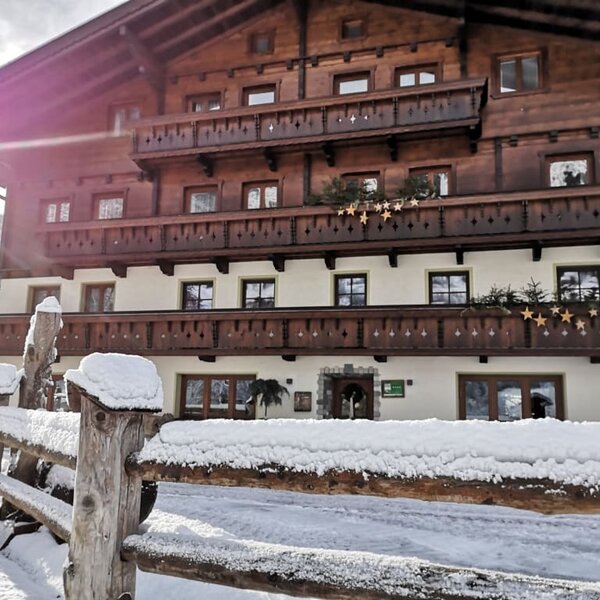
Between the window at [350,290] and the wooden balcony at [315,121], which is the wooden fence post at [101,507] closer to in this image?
the window at [350,290]

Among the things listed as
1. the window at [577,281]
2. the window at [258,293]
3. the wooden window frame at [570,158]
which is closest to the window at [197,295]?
the window at [258,293]

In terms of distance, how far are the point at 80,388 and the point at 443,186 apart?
572 inches

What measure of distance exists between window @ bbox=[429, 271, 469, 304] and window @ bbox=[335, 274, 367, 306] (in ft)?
5.92

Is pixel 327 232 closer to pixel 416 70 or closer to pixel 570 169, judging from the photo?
pixel 416 70

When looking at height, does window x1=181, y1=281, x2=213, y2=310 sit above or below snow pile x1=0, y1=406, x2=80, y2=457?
above

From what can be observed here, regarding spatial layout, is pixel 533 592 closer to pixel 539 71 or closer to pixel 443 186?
pixel 443 186

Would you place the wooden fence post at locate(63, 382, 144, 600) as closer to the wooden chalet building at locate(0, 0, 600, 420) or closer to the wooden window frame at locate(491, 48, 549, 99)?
the wooden chalet building at locate(0, 0, 600, 420)

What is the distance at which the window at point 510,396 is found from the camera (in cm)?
1374

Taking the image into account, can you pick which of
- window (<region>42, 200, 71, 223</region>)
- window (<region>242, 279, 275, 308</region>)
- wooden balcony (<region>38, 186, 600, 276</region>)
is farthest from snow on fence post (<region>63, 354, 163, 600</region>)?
window (<region>42, 200, 71, 223</region>)

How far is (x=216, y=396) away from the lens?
15.9 metres

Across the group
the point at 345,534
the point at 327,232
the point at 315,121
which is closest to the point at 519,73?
the point at 315,121

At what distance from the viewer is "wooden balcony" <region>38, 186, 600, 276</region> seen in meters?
13.5

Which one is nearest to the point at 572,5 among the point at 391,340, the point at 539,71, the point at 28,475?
the point at 539,71

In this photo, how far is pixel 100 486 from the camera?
2414mm
